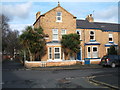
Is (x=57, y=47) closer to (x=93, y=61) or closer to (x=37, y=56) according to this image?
(x=37, y=56)

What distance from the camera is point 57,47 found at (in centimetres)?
2395

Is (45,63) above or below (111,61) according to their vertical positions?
below

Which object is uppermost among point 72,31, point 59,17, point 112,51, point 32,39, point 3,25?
point 3,25

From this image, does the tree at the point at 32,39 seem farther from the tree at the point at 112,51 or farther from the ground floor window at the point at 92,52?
the tree at the point at 112,51

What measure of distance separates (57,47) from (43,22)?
430cm

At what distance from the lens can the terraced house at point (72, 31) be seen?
79.0 ft

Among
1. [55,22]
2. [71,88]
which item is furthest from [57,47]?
[71,88]

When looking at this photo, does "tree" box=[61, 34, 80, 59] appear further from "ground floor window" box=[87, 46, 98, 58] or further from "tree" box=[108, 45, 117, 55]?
"tree" box=[108, 45, 117, 55]

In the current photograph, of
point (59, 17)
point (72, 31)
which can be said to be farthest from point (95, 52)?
point (59, 17)

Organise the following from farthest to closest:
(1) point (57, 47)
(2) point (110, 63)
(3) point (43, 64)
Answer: (1) point (57, 47) < (3) point (43, 64) < (2) point (110, 63)

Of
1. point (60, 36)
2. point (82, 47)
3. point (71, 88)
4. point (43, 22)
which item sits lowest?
point (71, 88)

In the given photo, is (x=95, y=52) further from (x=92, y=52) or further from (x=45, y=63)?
(x=45, y=63)

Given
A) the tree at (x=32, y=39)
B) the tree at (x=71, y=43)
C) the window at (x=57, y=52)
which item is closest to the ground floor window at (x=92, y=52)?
the tree at (x=71, y=43)

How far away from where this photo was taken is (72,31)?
83.5 feet
